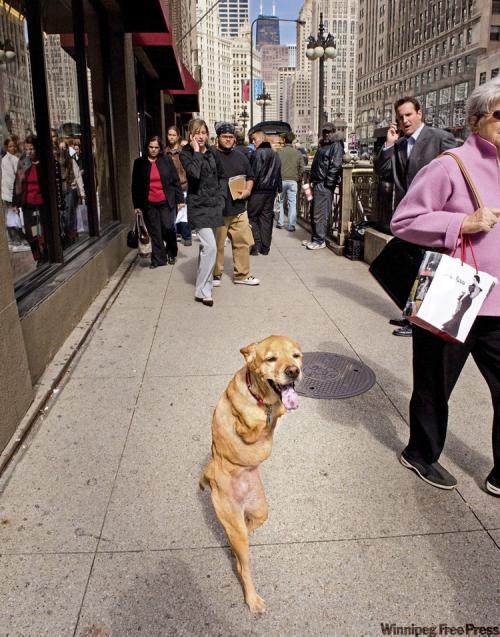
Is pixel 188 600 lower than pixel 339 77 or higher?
lower

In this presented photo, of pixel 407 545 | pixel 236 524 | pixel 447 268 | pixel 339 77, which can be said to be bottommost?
pixel 407 545

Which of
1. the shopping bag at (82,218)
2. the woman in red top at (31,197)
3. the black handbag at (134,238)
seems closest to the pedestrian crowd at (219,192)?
the black handbag at (134,238)

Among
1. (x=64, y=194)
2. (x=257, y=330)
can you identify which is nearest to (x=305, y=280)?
(x=257, y=330)

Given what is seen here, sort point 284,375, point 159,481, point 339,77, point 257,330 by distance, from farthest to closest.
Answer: point 339,77 → point 257,330 → point 159,481 → point 284,375

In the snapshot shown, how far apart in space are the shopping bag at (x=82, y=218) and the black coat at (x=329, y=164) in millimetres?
4604

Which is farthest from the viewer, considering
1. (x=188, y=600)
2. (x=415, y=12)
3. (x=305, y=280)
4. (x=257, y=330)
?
(x=415, y=12)

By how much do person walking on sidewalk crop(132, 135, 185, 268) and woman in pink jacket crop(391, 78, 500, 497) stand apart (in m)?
6.16

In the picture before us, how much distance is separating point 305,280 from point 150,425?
478 cm

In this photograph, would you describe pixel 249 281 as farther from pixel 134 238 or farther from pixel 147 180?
pixel 147 180

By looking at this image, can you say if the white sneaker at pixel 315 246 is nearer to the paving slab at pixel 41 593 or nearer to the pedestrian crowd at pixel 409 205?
the pedestrian crowd at pixel 409 205

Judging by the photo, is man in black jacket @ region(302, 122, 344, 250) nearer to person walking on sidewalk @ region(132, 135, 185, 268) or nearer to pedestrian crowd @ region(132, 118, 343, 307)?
pedestrian crowd @ region(132, 118, 343, 307)

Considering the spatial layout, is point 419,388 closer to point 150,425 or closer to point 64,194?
point 150,425

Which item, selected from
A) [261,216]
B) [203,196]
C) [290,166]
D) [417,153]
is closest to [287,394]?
[417,153]

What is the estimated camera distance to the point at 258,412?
2.08 m
